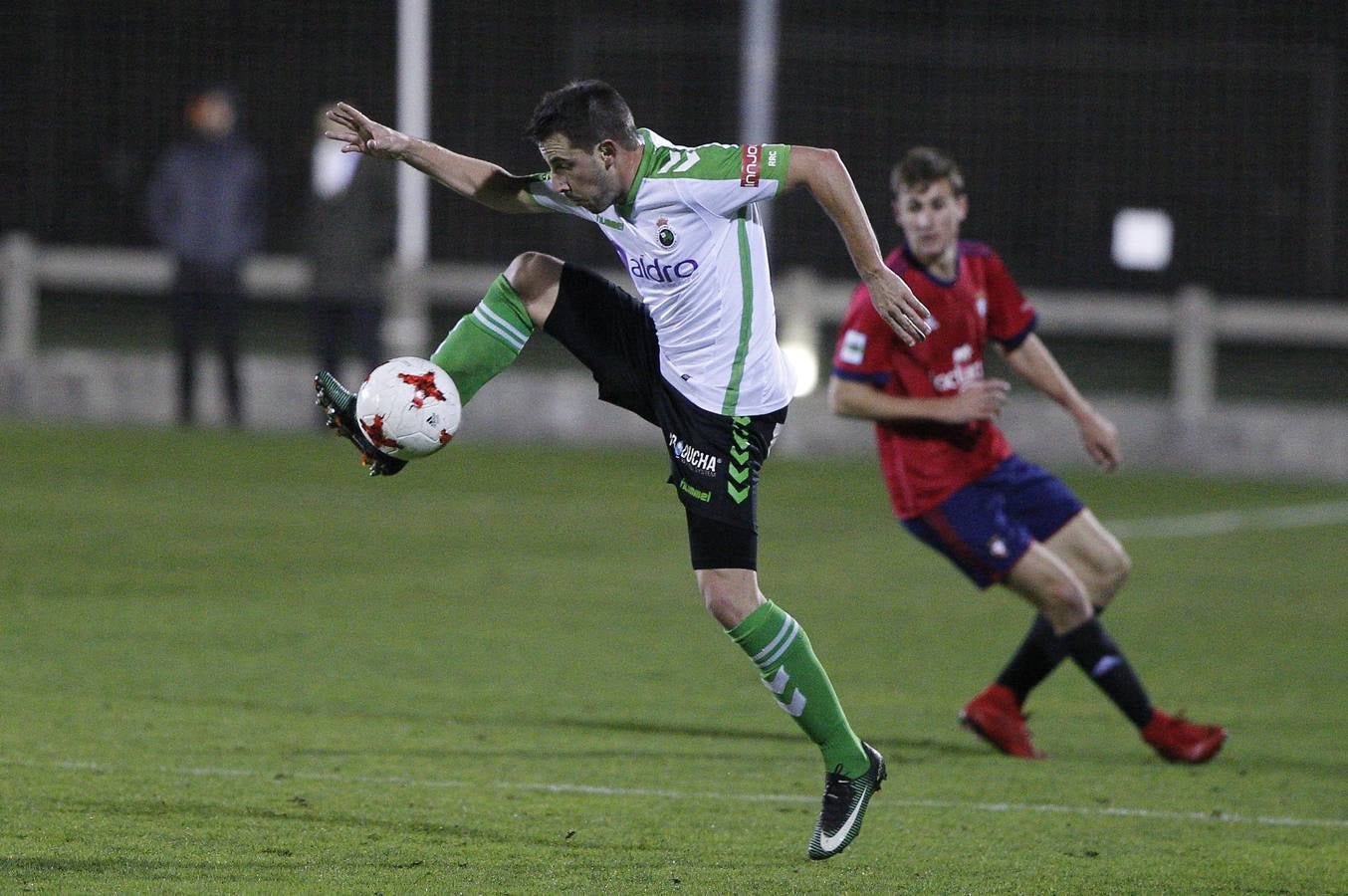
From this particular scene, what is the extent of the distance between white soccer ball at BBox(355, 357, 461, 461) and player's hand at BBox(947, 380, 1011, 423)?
6.48 ft

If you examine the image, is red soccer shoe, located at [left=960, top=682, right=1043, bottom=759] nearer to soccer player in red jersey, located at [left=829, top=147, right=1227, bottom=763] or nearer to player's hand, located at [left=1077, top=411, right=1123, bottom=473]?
soccer player in red jersey, located at [left=829, top=147, right=1227, bottom=763]

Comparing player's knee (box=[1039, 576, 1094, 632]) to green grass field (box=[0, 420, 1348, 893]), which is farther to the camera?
player's knee (box=[1039, 576, 1094, 632])

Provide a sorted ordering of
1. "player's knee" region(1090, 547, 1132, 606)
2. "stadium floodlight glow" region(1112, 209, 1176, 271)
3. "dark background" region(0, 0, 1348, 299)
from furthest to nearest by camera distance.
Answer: "stadium floodlight glow" region(1112, 209, 1176, 271) → "dark background" region(0, 0, 1348, 299) → "player's knee" region(1090, 547, 1132, 606)

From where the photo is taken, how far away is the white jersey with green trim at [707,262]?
5.40 m

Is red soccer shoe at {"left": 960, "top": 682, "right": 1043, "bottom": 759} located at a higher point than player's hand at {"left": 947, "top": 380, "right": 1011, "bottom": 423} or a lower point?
lower

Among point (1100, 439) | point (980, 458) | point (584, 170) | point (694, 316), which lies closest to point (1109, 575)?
point (1100, 439)

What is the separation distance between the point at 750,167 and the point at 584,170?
0.41 meters

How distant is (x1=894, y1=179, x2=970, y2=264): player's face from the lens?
713 centimetres

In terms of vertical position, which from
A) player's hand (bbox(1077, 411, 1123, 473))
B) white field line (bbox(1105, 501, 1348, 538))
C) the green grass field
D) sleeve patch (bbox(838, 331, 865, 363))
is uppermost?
sleeve patch (bbox(838, 331, 865, 363))

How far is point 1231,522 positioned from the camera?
1369 cm

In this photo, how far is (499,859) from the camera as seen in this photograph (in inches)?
200

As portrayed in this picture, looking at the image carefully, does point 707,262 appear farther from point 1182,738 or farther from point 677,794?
point 1182,738

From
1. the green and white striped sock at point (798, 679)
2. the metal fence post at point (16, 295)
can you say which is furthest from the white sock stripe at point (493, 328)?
the metal fence post at point (16, 295)

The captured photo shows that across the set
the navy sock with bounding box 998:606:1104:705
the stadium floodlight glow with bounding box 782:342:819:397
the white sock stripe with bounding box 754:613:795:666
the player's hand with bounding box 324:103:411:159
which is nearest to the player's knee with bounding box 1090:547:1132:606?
the navy sock with bounding box 998:606:1104:705
